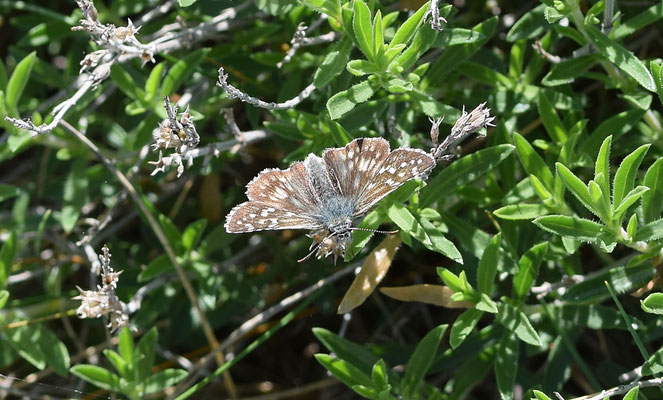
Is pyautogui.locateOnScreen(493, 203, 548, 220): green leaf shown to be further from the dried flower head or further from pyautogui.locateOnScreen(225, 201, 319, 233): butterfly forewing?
the dried flower head

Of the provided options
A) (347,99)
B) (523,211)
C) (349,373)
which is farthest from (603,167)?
(349,373)

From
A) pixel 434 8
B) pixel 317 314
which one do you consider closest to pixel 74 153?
pixel 317 314

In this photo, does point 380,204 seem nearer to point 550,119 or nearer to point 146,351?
point 550,119

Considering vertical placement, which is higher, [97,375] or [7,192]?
[7,192]

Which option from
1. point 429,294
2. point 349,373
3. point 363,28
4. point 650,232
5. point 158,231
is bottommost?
point 349,373

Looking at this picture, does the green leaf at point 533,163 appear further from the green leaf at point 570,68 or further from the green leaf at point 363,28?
the green leaf at point 363,28

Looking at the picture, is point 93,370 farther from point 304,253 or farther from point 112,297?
point 304,253

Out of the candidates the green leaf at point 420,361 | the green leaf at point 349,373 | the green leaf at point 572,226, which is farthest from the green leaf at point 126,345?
the green leaf at point 572,226
